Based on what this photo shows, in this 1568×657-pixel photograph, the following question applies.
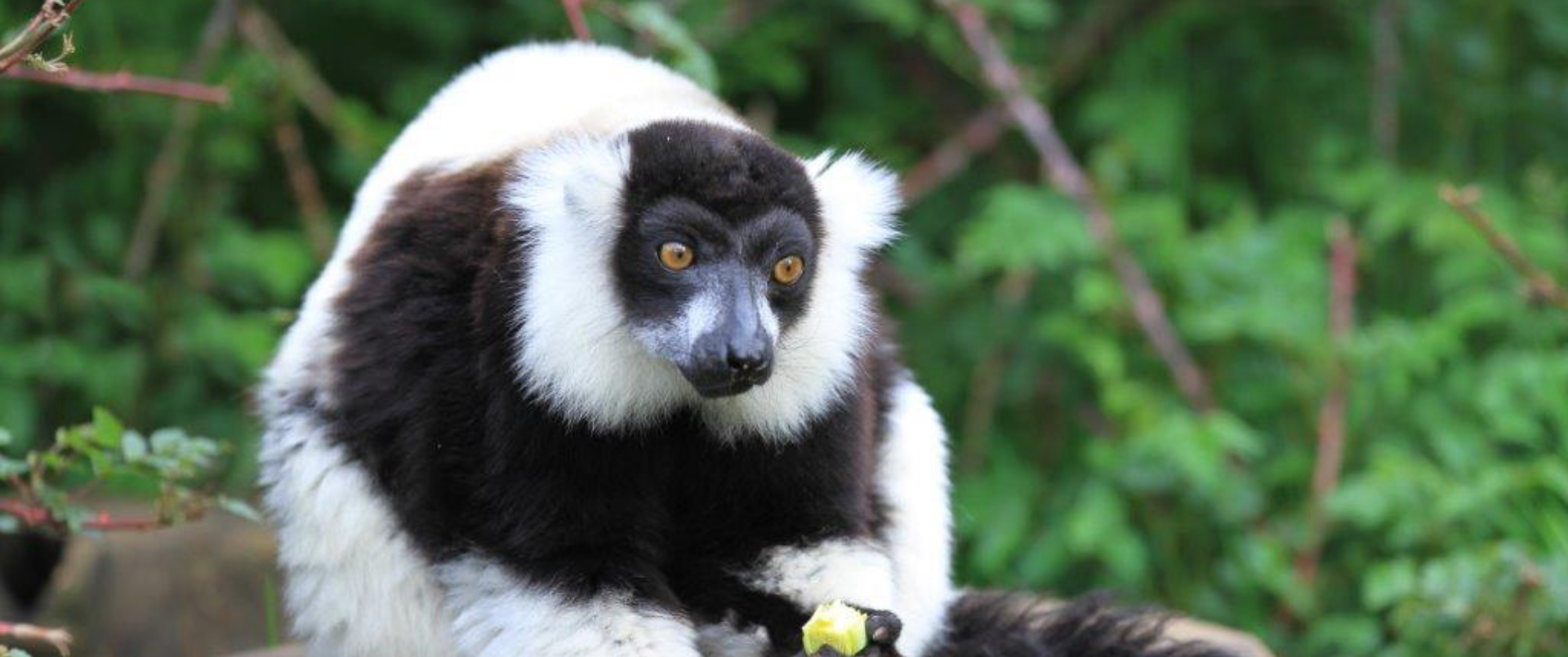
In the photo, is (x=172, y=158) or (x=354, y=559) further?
(x=172, y=158)

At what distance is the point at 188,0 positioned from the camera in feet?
28.5

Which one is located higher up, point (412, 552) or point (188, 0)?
point (188, 0)

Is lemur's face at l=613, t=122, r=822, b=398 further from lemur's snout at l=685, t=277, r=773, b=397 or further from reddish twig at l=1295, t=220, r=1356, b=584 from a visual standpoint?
reddish twig at l=1295, t=220, r=1356, b=584

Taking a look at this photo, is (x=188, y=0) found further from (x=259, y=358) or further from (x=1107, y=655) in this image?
(x=1107, y=655)

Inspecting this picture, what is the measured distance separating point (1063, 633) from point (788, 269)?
1415 mm

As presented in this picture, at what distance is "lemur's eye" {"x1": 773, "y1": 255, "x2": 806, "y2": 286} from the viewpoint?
409cm

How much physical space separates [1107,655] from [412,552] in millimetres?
1834

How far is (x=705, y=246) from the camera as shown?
13.3 feet

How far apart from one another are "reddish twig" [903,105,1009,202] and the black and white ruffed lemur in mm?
3770

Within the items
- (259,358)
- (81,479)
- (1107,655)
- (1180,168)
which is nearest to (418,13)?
(259,358)

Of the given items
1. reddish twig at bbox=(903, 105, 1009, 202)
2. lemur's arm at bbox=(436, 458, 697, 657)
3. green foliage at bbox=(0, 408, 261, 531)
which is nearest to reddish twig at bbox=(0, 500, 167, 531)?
green foliage at bbox=(0, 408, 261, 531)

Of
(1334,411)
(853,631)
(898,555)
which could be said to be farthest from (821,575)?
(1334,411)

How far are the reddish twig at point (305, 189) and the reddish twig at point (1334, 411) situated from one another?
4.29m

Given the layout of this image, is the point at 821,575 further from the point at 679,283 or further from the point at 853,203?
the point at 853,203
